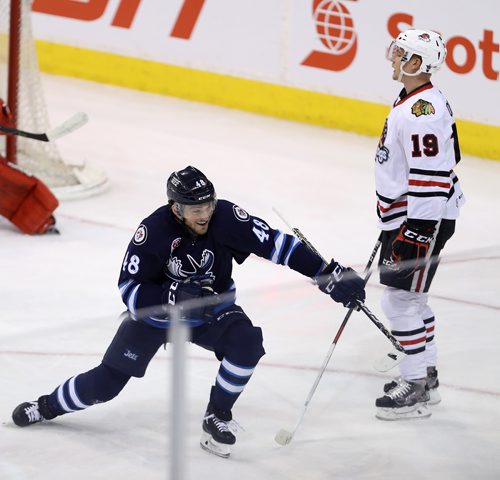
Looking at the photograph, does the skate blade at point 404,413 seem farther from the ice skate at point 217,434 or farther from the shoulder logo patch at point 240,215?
the shoulder logo patch at point 240,215

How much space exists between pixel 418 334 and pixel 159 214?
802 millimetres

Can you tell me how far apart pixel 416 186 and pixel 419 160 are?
0.07 m

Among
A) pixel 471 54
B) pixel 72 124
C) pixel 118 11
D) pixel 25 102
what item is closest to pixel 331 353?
pixel 72 124

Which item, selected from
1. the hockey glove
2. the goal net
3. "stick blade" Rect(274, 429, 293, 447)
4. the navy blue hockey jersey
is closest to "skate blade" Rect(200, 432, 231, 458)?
"stick blade" Rect(274, 429, 293, 447)

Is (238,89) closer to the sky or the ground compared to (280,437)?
closer to the ground

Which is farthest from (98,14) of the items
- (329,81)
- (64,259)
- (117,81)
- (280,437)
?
(280,437)

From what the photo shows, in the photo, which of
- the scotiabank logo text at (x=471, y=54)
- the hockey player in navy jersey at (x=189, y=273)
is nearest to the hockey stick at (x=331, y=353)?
the hockey player in navy jersey at (x=189, y=273)

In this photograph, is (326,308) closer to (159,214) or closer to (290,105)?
(159,214)

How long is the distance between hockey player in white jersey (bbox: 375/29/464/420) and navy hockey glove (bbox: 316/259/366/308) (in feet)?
1.61

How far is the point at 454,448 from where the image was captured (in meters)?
2.27

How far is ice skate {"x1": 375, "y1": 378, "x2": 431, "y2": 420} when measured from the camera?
9.06 ft

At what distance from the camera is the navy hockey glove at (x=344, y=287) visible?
7.63 ft

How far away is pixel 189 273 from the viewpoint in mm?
3021

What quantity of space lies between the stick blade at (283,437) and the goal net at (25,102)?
3135 mm
